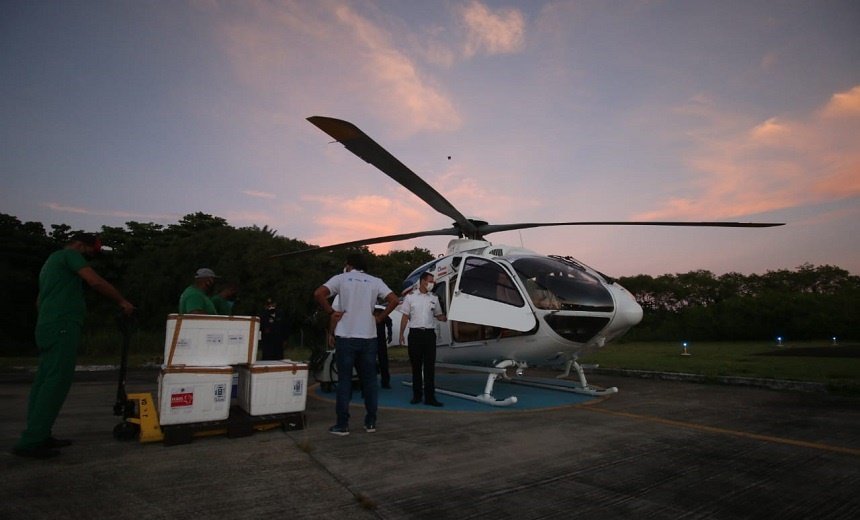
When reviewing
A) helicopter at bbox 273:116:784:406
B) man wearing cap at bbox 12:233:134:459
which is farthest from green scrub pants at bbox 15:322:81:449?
helicopter at bbox 273:116:784:406

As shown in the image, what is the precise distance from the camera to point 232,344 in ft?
15.3

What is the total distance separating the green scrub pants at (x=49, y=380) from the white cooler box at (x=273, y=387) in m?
1.51

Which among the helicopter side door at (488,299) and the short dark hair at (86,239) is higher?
the short dark hair at (86,239)

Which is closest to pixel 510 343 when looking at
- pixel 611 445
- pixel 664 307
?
pixel 611 445

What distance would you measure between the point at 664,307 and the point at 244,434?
6386 cm

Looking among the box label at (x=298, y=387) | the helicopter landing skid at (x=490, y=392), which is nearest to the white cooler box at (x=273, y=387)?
the box label at (x=298, y=387)

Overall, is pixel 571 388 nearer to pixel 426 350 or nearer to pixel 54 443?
pixel 426 350

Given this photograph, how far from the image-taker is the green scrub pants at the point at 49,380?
143 inches

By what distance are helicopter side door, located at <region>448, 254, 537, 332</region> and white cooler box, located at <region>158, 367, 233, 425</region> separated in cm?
313

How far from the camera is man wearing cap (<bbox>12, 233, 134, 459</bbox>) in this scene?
3643mm

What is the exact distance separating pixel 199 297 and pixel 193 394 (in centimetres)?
132

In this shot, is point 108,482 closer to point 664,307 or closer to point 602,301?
point 602,301

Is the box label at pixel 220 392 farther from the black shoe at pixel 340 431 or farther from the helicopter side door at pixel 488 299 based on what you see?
the helicopter side door at pixel 488 299

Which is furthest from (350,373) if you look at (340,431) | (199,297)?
(199,297)
